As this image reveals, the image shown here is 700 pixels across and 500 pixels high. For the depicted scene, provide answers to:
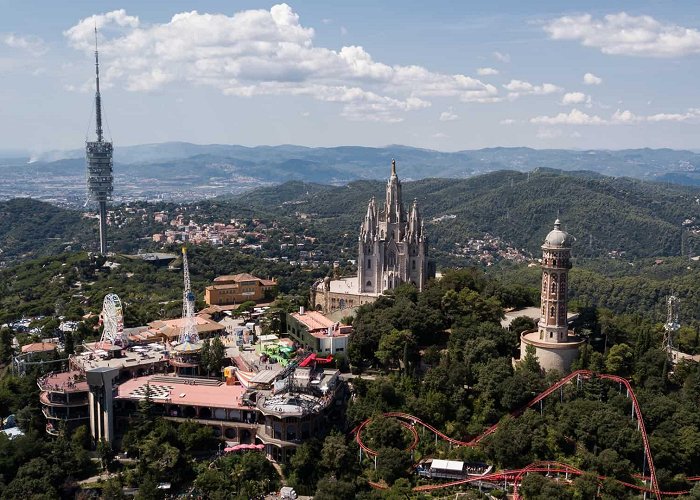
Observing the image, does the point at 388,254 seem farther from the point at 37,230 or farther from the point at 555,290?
the point at 37,230

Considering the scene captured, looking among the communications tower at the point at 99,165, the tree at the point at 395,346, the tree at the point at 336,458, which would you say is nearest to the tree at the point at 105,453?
the tree at the point at 336,458

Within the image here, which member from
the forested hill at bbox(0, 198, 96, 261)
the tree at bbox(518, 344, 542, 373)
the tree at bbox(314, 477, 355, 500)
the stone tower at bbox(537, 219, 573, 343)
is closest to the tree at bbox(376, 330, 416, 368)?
the tree at bbox(518, 344, 542, 373)

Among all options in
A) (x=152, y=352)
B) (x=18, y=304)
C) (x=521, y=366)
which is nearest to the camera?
(x=521, y=366)

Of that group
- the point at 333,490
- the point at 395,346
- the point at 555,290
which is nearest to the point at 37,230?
the point at 395,346

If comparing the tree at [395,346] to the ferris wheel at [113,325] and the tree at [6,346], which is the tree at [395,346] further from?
the tree at [6,346]

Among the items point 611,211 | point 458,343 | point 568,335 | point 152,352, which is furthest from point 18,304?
point 611,211

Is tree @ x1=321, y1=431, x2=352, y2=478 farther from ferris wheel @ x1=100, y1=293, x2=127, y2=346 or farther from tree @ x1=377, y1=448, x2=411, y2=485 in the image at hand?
ferris wheel @ x1=100, y1=293, x2=127, y2=346

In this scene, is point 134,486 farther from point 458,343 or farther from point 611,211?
point 611,211
